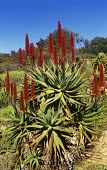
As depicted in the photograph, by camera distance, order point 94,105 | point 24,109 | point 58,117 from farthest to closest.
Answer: point 94,105, point 58,117, point 24,109

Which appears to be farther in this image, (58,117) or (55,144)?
(58,117)

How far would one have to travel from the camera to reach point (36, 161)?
259 inches

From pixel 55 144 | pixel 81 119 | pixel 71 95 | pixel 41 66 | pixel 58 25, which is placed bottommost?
pixel 55 144

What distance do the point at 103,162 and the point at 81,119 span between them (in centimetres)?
114

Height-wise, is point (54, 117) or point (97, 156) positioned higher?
point (54, 117)

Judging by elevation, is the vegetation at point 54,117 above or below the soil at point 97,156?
above

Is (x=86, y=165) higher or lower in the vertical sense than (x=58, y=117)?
lower

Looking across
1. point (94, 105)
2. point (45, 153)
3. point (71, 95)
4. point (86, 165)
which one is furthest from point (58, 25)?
point (86, 165)

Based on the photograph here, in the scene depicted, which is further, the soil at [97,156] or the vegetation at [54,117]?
the soil at [97,156]

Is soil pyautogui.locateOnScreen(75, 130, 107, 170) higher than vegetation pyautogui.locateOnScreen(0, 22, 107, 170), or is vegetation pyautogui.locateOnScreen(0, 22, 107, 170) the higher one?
vegetation pyautogui.locateOnScreen(0, 22, 107, 170)

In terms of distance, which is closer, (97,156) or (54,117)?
(54,117)

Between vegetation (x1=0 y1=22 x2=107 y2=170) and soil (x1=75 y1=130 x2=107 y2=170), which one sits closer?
vegetation (x1=0 y1=22 x2=107 y2=170)

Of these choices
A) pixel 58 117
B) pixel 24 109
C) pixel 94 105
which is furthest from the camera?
pixel 94 105

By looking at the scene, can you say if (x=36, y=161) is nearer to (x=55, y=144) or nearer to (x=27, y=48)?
(x=55, y=144)
